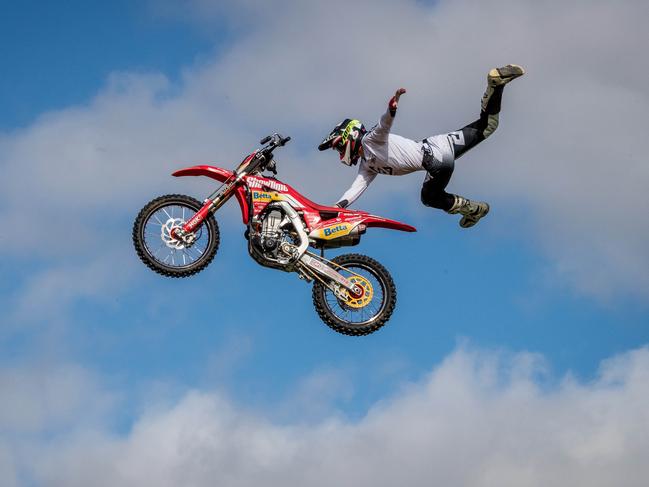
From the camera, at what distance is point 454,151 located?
17859 mm

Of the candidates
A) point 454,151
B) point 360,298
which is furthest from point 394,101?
point 360,298

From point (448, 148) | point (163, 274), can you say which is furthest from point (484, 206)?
point (163, 274)

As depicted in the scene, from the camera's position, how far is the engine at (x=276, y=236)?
16500 millimetres

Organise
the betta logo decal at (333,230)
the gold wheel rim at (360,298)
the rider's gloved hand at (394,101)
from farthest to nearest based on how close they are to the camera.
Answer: the betta logo decal at (333,230), the gold wheel rim at (360,298), the rider's gloved hand at (394,101)

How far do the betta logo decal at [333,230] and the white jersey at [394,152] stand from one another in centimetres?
103

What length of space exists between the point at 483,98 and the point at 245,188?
4538mm

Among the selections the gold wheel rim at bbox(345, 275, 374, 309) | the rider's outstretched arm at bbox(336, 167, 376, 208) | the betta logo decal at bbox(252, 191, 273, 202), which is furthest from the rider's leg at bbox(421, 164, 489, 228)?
the betta logo decal at bbox(252, 191, 273, 202)

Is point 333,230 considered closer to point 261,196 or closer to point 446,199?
point 261,196

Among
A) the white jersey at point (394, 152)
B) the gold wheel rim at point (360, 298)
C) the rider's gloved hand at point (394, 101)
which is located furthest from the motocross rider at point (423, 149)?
the gold wheel rim at point (360, 298)

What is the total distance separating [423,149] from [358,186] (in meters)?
1.37

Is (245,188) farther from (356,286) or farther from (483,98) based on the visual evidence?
(483,98)

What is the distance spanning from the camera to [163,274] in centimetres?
1683

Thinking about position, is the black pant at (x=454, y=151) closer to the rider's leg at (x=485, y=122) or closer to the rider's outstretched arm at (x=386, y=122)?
the rider's leg at (x=485, y=122)

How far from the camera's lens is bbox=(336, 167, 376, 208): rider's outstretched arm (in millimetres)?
18062
